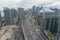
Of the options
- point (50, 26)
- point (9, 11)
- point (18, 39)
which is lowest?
point (18, 39)

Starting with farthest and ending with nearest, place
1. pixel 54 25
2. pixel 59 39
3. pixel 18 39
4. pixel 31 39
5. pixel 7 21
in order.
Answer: pixel 7 21
pixel 54 25
pixel 18 39
pixel 31 39
pixel 59 39

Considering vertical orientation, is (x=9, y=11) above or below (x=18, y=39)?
above

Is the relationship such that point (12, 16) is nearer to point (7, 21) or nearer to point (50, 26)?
point (7, 21)

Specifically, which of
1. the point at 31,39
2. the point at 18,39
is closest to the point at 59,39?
the point at 31,39

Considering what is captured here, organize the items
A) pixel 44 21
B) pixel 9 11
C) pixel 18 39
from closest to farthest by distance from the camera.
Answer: pixel 18 39
pixel 44 21
pixel 9 11

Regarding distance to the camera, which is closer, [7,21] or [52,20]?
[52,20]

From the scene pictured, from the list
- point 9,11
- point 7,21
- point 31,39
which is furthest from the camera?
point 9,11

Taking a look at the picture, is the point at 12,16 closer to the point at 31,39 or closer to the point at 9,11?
the point at 9,11

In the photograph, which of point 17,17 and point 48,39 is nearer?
point 48,39

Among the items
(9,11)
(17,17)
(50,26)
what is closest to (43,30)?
(50,26)
